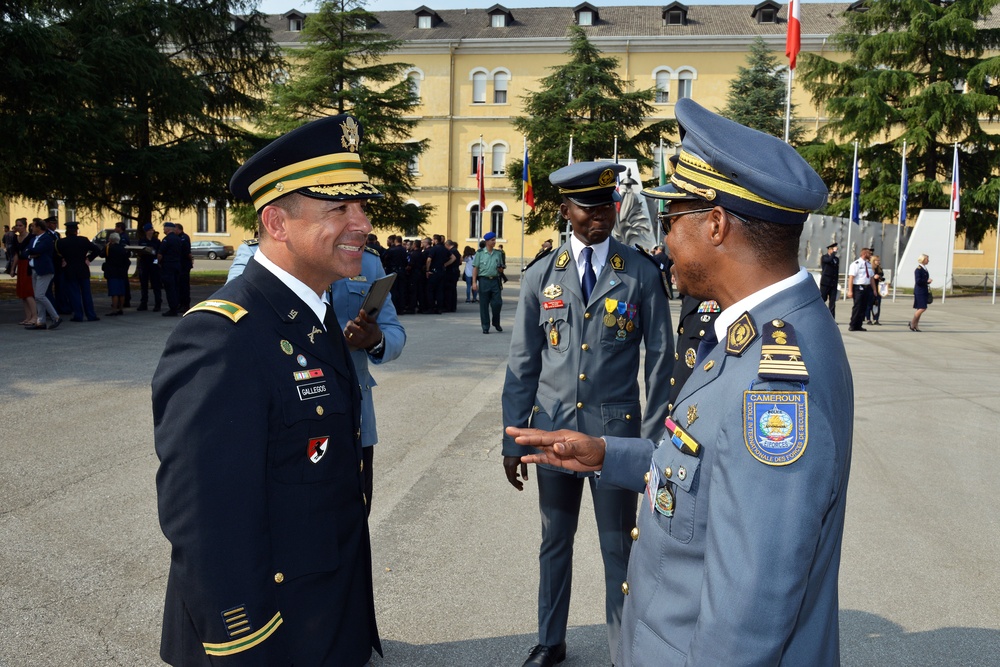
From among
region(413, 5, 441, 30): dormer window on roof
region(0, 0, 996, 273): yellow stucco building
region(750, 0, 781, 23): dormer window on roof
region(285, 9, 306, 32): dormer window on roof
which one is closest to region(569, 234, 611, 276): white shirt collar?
region(0, 0, 996, 273): yellow stucco building

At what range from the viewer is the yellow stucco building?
54719 mm

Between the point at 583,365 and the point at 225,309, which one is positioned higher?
the point at 225,309

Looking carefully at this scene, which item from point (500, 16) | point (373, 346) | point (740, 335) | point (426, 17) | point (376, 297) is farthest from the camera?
point (426, 17)

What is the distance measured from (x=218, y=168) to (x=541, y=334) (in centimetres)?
2135

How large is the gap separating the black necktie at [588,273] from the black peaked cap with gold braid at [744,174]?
1.85 metres

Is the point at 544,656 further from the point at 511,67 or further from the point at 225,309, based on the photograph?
the point at 511,67

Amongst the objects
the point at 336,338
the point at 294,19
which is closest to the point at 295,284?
the point at 336,338

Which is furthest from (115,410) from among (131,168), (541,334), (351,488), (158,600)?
(131,168)

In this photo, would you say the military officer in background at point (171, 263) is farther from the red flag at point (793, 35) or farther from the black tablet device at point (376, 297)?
the black tablet device at point (376, 297)

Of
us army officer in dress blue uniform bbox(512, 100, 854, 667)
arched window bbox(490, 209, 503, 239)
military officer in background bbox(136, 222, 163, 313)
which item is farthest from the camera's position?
arched window bbox(490, 209, 503, 239)

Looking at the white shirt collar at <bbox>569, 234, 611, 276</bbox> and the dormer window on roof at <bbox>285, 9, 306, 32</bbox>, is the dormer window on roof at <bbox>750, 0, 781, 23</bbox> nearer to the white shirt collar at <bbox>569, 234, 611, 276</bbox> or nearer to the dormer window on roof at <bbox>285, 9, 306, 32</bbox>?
the dormer window on roof at <bbox>285, 9, 306, 32</bbox>

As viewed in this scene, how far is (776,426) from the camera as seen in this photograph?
1620 mm

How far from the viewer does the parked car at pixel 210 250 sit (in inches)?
2066

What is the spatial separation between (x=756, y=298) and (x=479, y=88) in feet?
190
